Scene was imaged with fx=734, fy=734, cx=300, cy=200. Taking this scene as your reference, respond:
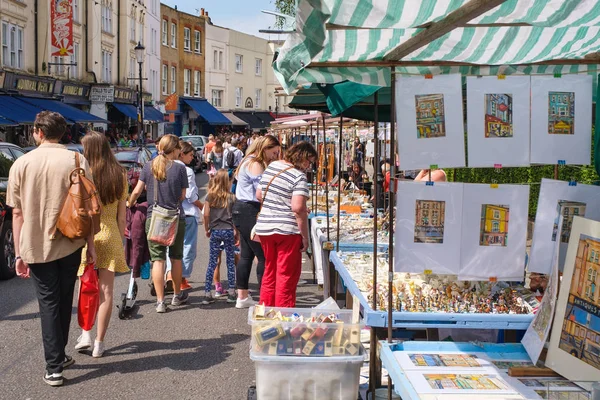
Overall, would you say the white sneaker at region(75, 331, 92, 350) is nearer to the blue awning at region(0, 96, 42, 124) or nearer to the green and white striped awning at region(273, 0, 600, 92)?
the green and white striped awning at region(273, 0, 600, 92)

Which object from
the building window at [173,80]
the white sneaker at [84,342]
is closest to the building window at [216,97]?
the building window at [173,80]

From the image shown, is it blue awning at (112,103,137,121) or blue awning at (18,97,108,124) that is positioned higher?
blue awning at (112,103,137,121)

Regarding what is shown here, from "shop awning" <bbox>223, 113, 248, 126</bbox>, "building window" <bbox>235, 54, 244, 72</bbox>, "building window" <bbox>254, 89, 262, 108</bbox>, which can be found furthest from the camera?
"building window" <bbox>254, 89, 262, 108</bbox>

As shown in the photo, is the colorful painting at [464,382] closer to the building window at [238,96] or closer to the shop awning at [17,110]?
the shop awning at [17,110]

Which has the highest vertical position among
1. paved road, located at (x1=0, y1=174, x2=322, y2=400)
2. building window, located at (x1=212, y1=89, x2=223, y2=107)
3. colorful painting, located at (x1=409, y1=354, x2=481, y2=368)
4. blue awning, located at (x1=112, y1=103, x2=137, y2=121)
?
building window, located at (x1=212, y1=89, x2=223, y2=107)

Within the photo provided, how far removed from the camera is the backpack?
534 cm

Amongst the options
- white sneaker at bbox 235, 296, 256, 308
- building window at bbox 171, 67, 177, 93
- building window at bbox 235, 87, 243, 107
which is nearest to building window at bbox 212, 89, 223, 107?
building window at bbox 235, 87, 243, 107

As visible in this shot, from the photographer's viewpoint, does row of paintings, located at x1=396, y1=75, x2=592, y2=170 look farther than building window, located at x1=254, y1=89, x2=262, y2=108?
No

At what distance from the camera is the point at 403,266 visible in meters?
4.34

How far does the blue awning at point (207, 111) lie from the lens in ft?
165

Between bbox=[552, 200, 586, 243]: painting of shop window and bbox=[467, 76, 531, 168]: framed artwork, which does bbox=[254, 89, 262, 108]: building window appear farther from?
bbox=[552, 200, 586, 243]: painting of shop window

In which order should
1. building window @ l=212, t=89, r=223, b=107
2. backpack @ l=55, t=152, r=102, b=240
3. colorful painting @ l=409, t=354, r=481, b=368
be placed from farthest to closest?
1. building window @ l=212, t=89, r=223, b=107
2. backpack @ l=55, t=152, r=102, b=240
3. colorful painting @ l=409, t=354, r=481, b=368

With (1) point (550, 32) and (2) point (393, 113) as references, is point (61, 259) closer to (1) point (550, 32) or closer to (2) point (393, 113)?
(2) point (393, 113)

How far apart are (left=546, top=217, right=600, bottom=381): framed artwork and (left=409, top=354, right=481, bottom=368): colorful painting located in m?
0.46
